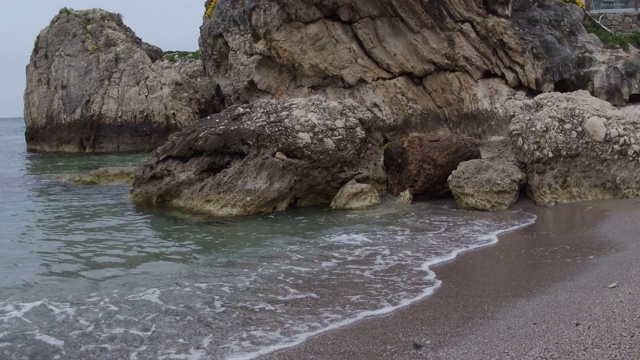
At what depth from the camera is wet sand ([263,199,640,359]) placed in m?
4.64

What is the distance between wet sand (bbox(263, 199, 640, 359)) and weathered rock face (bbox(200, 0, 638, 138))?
913 cm

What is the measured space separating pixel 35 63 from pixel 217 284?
89.8 ft

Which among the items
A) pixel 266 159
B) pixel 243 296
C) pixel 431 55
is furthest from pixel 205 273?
pixel 431 55

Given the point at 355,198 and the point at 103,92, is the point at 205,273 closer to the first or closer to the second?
the point at 355,198

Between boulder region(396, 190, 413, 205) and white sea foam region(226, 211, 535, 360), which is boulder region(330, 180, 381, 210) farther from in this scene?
white sea foam region(226, 211, 535, 360)

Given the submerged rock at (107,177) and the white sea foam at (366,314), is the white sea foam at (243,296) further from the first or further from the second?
the submerged rock at (107,177)

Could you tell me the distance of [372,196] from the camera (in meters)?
12.4

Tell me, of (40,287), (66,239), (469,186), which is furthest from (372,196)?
(40,287)

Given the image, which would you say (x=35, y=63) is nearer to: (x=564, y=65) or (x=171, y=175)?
(x=171, y=175)

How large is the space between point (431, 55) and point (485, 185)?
693 centimetres

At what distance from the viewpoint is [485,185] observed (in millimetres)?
11469

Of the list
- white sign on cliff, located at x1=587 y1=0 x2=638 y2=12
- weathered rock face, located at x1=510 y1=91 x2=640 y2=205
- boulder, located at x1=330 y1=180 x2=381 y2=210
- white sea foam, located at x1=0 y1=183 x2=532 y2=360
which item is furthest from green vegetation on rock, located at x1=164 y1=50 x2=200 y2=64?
white sea foam, located at x1=0 y1=183 x2=532 y2=360

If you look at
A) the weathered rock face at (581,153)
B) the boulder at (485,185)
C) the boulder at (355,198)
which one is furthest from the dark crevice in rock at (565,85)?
the boulder at (355,198)

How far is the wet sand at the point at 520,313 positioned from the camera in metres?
4.64
